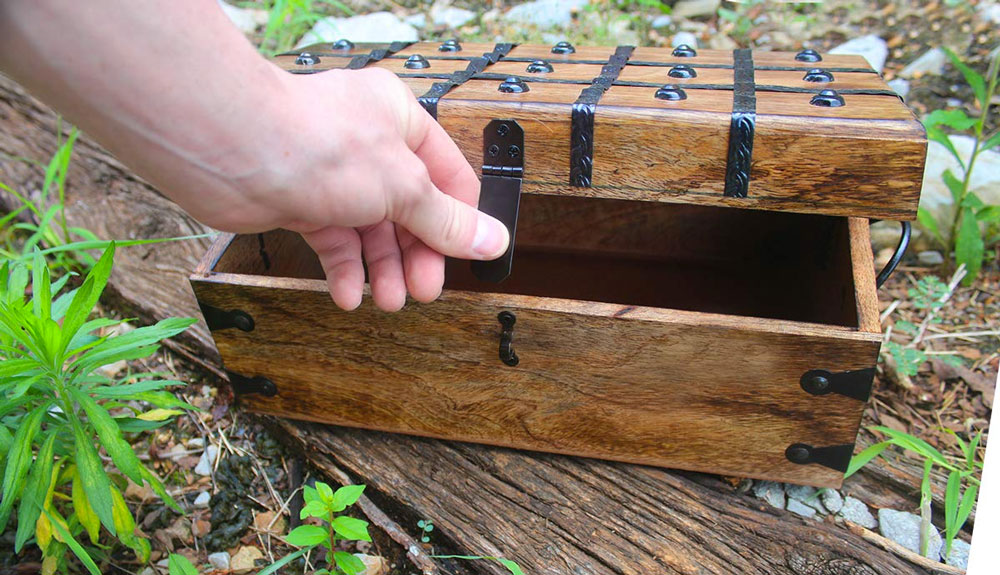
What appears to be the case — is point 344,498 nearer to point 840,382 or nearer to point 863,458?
point 840,382

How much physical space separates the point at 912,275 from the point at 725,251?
0.57 meters

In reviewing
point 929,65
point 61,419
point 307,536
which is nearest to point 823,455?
point 307,536

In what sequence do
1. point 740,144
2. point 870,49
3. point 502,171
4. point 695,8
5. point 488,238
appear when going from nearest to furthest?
1. point 488,238
2. point 740,144
3. point 502,171
4. point 870,49
5. point 695,8

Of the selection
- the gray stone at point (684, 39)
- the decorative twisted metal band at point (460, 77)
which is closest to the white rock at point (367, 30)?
the gray stone at point (684, 39)

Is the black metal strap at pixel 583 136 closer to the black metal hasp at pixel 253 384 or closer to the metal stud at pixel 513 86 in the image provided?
the metal stud at pixel 513 86

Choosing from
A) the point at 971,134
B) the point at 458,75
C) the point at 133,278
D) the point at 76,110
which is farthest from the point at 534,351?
the point at 971,134

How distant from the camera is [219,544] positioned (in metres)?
1.54

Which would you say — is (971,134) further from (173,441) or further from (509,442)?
(173,441)

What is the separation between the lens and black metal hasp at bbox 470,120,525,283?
1.41m

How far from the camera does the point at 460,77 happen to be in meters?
1.59

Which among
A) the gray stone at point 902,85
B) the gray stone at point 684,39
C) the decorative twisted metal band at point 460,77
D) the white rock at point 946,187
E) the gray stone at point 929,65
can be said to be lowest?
the white rock at point 946,187

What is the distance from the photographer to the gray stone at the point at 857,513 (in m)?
1.52

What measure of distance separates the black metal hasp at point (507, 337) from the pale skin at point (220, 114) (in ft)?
1.01

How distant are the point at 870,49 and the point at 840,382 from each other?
2.04 meters
